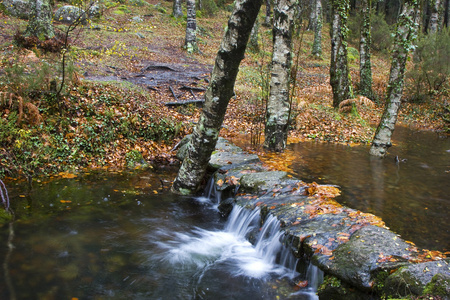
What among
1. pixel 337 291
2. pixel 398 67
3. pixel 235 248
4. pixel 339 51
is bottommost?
pixel 235 248

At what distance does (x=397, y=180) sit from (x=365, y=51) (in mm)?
11400

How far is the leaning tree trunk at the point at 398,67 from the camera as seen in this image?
8141 mm

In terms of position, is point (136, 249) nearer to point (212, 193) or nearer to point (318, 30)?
point (212, 193)

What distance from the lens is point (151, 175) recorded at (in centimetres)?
823

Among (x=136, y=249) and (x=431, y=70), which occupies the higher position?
(x=431, y=70)

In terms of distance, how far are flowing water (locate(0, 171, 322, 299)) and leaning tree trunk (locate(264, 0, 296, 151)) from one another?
2.68 metres

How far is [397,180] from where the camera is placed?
7551 millimetres

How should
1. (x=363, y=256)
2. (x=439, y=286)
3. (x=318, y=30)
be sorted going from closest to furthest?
(x=439, y=286)
(x=363, y=256)
(x=318, y=30)

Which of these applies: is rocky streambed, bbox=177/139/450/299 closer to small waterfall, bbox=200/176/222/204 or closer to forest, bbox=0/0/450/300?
forest, bbox=0/0/450/300

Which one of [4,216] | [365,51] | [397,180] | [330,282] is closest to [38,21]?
[4,216]

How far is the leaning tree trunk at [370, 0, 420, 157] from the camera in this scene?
8.14 m

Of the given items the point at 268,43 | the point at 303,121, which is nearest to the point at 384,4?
the point at 268,43

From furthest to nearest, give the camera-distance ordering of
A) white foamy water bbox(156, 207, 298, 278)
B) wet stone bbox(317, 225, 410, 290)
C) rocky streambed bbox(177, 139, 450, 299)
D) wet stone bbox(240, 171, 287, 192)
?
1. wet stone bbox(240, 171, 287, 192)
2. white foamy water bbox(156, 207, 298, 278)
3. wet stone bbox(317, 225, 410, 290)
4. rocky streambed bbox(177, 139, 450, 299)

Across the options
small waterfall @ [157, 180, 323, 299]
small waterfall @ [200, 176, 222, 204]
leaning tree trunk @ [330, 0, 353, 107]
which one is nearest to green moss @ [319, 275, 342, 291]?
small waterfall @ [157, 180, 323, 299]
